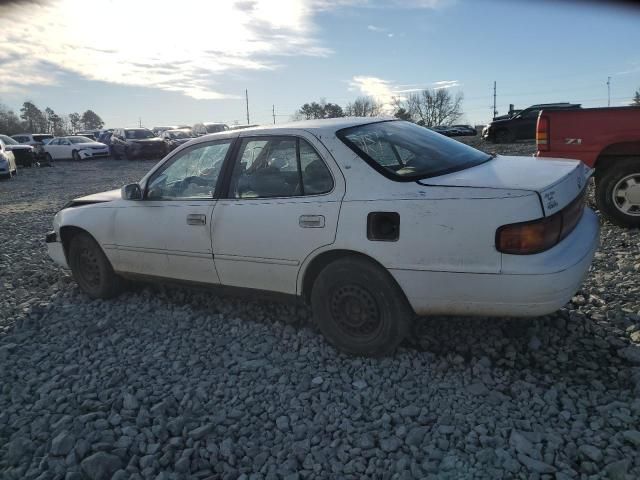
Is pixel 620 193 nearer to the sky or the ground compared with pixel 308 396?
nearer to the sky

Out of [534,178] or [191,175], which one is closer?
[534,178]

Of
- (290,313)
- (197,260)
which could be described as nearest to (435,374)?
(290,313)

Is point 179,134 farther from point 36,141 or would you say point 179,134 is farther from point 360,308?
point 360,308

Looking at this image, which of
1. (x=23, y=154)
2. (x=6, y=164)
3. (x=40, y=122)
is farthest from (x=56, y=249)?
(x=40, y=122)

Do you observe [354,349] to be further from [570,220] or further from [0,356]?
[0,356]

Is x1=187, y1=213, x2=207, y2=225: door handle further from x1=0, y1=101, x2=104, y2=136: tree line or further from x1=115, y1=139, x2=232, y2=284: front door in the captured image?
x1=0, y1=101, x2=104, y2=136: tree line

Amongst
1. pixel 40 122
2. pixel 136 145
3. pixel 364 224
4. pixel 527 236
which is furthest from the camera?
pixel 40 122

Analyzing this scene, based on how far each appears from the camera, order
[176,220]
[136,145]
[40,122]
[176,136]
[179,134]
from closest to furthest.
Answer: [176,220] → [136,145] → [176,136] → [179,134] → [40,122]

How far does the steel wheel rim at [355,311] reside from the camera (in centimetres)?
322

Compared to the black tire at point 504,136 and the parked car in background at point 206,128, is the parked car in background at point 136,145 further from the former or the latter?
the black tire at point 504,136

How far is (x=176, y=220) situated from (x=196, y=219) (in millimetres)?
236

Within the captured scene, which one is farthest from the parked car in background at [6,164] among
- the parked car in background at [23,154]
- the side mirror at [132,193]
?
the side mirror at [132,193]

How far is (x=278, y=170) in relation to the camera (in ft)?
11.8

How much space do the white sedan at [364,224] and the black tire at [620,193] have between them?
2687mm
